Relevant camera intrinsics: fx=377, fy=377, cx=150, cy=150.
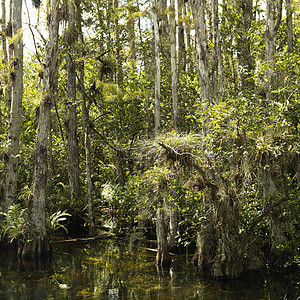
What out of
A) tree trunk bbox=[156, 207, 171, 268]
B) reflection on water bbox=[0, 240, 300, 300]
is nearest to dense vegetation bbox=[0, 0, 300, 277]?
tree trunk bbox=[156, 207, 171, 268]

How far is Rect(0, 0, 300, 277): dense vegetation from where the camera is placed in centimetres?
836

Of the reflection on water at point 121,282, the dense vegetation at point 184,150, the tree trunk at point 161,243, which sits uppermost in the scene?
the dense vegetation at point 184,150

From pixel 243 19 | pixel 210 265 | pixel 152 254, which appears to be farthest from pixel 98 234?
pixel 243 19

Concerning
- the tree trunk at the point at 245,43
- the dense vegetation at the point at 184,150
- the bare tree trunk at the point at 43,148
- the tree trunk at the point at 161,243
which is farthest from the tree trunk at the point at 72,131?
the tree trunk at the point at 245,43

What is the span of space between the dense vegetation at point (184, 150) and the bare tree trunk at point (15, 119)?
0.16 ft

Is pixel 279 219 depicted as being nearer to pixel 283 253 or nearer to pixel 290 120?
pixel 283 253

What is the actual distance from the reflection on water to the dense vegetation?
0.55 metres

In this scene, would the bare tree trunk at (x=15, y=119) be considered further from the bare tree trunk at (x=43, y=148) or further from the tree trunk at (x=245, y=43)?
the tree trunk at (x=245, y=43)

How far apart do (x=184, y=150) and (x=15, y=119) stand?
7.23 meters

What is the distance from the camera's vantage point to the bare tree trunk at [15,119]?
12406mm

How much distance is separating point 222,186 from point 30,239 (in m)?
5.65

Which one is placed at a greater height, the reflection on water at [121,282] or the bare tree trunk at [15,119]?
the bare tree trunk at [15,119]

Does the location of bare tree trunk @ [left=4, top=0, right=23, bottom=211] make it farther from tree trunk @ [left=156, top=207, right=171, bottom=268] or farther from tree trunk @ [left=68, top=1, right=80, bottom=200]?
tree trunk @ [left=156, top=207, right=171, bottom=268]

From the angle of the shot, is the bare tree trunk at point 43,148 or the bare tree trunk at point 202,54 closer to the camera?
the bare tree trunk at point 202,54
